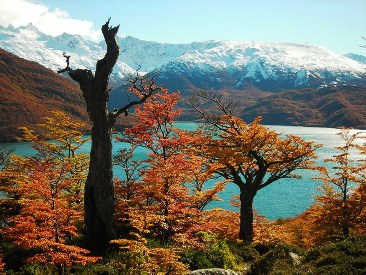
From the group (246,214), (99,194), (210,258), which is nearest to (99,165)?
(99,194)

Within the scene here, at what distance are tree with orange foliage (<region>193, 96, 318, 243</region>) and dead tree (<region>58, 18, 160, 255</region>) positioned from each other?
797 centimetres

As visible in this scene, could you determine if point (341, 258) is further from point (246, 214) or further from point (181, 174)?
point (246, 214)

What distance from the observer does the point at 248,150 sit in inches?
787

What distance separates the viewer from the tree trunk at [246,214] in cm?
2359

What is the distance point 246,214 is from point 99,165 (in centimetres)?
1247

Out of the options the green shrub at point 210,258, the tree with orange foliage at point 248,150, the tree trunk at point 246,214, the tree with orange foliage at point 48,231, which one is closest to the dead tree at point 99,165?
the tree with orange foliage at point 48,231

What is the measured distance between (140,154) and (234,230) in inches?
3546

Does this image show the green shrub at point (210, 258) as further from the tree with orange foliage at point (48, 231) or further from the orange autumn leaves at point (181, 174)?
the tree with orange foliage at point (48, 231)

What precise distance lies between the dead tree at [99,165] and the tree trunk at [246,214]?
10.8 m

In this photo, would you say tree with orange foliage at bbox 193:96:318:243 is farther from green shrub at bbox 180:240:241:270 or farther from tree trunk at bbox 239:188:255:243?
green shrub at bbox 180:240:241:270

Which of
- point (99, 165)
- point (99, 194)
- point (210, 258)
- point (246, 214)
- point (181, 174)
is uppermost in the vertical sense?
point (99, 165)

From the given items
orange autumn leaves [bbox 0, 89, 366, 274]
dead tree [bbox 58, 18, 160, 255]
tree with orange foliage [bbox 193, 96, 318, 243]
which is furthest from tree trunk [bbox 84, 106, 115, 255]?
tree with orange foliage [bbox 193, 96, 318, 243]

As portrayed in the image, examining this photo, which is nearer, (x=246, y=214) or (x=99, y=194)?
(x=99, y=194)

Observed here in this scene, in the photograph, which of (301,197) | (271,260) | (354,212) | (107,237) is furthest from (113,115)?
(301,197)
